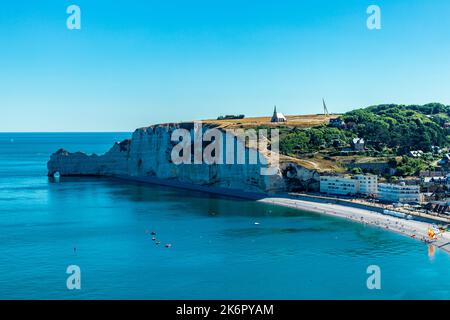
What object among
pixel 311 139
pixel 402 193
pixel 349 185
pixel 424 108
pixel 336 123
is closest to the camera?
pixel 402 193

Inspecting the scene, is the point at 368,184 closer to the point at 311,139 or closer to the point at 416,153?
the point at 416,153

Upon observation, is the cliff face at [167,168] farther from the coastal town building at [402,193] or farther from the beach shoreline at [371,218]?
the coastal town building at [402,193]

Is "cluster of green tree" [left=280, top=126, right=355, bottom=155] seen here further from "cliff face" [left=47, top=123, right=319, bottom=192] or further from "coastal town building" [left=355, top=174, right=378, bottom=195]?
"coastal town building" [left=355, top=174, right=378, bottom=195]

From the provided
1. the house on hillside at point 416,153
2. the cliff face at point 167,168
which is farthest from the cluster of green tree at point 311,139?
the house on hillside at point 416,153

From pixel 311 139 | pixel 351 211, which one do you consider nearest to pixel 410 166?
pixel 311 139

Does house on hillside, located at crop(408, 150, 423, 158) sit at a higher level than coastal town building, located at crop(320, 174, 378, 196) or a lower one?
higher

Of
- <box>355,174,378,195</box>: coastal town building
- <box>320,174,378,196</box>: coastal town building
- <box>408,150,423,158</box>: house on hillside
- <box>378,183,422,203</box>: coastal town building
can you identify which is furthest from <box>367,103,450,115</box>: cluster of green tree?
<box>378,183,422,203</box>: coastal town building
